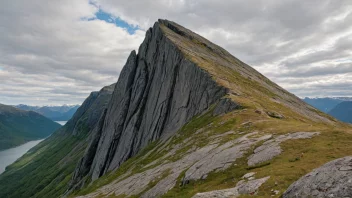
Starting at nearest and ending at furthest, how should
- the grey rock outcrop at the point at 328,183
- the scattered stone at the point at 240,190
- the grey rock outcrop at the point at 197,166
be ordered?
1. the grey rock outcrop at the point at 328,183
2. the scattered stone at the point at 240,190
3. the grey rock outcrop at the point at 197,166

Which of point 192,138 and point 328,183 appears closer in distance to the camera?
point 328,183

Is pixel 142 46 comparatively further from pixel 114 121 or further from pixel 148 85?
pixel 114 121

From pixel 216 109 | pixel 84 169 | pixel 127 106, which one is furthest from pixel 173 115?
pixel 84 169

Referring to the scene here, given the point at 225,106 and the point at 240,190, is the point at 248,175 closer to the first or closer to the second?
the point at 240,190

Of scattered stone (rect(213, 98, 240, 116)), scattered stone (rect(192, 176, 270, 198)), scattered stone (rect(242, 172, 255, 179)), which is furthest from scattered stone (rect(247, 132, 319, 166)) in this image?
scattered stone (rect(213, 98, 240, 116))

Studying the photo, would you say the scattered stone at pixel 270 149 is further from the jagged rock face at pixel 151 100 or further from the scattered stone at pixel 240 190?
the jagged rock face at pixel 151 100

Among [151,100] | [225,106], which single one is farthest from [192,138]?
[151,100]

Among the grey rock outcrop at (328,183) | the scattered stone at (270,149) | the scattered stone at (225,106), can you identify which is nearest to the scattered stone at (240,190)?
the grey rock outcrop at (328,183)
